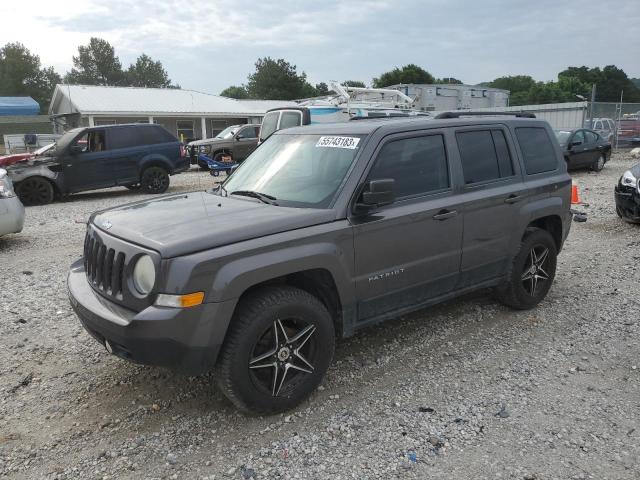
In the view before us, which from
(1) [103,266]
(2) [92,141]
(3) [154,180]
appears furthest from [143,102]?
(1) [103,266]

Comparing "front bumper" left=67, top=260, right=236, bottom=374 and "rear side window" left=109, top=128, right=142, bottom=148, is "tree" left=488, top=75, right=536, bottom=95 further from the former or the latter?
"front bumper" left=67, top=260, right=236, bottom=374

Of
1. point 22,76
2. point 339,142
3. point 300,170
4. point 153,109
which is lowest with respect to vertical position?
point 300,170

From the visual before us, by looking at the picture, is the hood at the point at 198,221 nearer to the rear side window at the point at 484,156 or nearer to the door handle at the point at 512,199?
the rear side window at the point at 484,156

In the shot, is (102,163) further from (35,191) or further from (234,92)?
(234,92)

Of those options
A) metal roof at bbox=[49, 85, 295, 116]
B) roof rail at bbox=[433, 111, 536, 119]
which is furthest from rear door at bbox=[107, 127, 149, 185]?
metal roof at bbox=[49, 85, 295, 116]

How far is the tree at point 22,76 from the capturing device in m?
70.8

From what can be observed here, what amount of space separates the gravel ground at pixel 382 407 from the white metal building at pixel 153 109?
27123mm

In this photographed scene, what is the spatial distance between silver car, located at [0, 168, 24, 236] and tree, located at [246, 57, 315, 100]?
5886cm

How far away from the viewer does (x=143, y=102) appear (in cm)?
3186

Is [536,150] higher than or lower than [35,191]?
higher

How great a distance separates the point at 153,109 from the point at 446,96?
17.2 meters

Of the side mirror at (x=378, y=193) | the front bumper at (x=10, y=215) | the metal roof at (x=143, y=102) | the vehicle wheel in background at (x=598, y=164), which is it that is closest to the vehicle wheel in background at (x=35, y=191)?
the front bumper at (x=10, y=215)

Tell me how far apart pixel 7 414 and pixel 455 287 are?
349 cm

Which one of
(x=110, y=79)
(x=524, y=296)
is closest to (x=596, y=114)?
(x=524, y=296)
